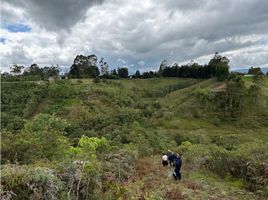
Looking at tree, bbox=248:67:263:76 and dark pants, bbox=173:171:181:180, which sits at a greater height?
tree, bbox=248:67:263:76

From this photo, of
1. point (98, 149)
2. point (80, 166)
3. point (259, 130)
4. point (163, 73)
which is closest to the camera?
point (80, 166)

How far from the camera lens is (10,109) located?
232 ft

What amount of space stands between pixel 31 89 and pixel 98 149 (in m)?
62.0

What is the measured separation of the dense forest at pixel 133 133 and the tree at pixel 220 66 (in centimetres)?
26

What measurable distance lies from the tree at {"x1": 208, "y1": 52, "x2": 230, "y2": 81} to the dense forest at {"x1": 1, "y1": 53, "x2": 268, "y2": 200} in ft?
0.85

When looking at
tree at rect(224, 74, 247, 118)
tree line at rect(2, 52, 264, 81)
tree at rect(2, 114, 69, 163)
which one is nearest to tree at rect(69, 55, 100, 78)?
tree line at rect(2, 52, 264, 81)

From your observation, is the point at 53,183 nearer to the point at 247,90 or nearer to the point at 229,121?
the point at 229,121

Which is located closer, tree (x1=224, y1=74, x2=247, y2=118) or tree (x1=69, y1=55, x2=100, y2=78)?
tree (x1=224, y1=74, x2=247, y2=118)

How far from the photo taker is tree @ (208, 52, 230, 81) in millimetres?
93450

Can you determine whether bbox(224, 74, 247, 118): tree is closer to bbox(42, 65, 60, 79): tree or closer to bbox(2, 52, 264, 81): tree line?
bbox(2, 52, 264, 81): tree line

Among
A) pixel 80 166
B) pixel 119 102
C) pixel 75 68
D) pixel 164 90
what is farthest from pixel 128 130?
pixel 75 68

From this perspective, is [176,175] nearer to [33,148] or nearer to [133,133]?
[33,148]

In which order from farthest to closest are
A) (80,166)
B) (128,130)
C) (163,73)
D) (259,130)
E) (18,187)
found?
1. (163,73)
2. (259,130)
3. (128,130)
4. (80,166)
5. (18,187)

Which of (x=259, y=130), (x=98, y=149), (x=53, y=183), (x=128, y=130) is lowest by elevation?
(x=259, y=130)
